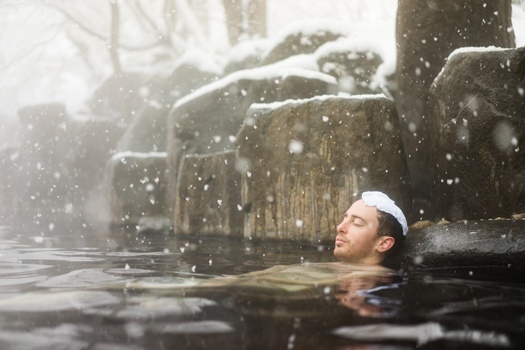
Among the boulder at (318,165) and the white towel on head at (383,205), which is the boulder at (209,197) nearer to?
the boulder at (318,165)

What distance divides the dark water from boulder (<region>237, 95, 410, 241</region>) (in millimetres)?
1961

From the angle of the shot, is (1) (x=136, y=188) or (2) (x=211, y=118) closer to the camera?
(2) (x=211, y=118)

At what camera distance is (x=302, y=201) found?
552 centimetres

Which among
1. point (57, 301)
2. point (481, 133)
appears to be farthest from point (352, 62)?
point (57, 301)

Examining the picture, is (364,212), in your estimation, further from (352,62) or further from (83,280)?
(352,62)

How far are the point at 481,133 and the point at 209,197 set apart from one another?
3942 mm

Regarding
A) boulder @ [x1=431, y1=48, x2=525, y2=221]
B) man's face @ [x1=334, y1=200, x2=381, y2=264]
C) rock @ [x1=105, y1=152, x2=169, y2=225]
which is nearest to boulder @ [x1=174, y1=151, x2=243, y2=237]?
rock @ [x1=105, y1=152, x2=169, y2=225]

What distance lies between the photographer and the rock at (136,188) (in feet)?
32.4

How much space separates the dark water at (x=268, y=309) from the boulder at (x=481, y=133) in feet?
4.40


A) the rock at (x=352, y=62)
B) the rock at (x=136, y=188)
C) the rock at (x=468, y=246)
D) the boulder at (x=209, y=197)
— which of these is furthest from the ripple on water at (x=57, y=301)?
the rock at (x=136, y=188)

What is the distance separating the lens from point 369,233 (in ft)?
11.9

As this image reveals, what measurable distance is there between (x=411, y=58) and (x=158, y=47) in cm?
1410

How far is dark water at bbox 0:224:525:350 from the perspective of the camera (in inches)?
61.9

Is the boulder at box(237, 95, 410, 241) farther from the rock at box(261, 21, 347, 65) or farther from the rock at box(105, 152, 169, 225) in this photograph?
the rock at box(261, 21, 347, 65)
